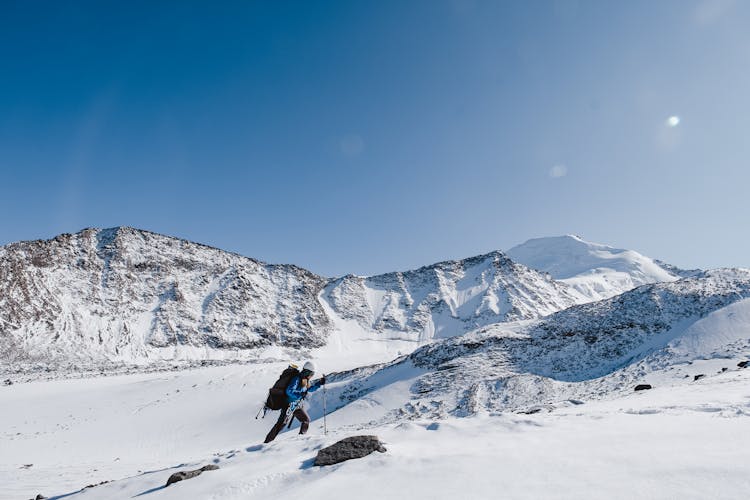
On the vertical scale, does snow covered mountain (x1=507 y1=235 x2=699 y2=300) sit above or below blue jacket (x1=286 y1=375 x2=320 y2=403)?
above

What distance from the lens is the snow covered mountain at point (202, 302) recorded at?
193 ft

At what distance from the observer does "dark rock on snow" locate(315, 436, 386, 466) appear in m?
5.67

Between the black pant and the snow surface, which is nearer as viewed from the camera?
the snow surface

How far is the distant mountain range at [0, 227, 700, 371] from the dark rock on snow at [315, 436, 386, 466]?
57.1 meters

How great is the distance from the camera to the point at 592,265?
497 feet

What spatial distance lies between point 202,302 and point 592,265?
14122 centimetres

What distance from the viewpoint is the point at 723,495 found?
10.1 ft

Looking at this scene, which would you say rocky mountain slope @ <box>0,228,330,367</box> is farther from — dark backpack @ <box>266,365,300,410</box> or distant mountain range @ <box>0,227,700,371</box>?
dark backpack @ <box>266,365,300,410</box>

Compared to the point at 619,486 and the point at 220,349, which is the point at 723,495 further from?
the point at 220,349

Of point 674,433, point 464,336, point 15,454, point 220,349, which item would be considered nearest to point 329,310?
point 220,349

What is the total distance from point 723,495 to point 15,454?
25324mm

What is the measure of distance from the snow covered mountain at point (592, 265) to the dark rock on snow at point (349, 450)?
382 ft

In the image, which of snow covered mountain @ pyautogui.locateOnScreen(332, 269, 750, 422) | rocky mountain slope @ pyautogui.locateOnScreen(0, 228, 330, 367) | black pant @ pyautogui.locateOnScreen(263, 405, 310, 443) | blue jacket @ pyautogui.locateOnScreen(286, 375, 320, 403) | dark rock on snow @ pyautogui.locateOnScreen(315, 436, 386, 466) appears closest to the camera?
dark rock on snow @ pyautogui.locateOnScreen(315, 436, 386, 466)

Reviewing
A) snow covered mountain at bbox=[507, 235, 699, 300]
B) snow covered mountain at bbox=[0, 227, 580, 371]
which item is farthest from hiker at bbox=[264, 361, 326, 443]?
snow covered mountain at bbox=[507, 235, 699, 300]
